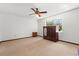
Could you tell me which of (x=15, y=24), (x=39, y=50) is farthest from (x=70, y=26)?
(x=15, y=24)

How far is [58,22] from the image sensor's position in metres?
5.48

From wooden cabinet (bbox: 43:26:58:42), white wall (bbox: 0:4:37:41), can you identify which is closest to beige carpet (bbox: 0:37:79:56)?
wooden cabinet (bbox: 43:26:58:42)

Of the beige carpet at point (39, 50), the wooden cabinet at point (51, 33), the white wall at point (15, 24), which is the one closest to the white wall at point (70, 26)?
the wooden cabinet at point (51, 33)

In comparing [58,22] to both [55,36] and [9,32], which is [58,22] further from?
[9,32]

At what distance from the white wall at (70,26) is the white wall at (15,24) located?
2569mm

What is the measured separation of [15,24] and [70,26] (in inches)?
158

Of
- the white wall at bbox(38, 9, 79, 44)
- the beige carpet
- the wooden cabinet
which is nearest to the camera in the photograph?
the beige carpet

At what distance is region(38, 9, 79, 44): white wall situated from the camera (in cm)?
425

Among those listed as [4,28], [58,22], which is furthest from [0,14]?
[58,22]

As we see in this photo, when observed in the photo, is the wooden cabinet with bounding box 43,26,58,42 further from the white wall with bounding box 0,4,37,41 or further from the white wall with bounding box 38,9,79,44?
the white wall with bounding box 0,4,37,41

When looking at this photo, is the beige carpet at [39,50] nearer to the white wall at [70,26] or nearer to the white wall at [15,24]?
the white wall at [70,26]

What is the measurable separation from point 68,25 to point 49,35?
60.5 inches

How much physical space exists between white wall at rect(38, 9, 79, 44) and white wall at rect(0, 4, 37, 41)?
8.43 feet

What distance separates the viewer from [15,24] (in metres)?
5.93
